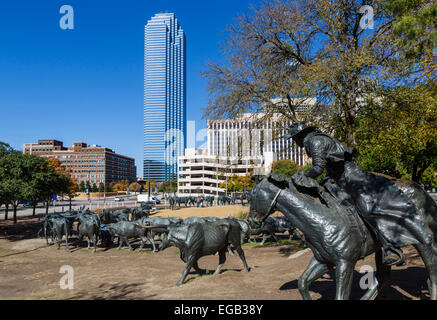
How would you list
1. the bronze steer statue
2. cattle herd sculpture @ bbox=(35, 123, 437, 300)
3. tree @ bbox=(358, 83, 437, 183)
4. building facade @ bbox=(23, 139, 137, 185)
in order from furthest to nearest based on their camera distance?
building facade @ bbox=(23, 139, 137, 185) < tree @ bbox=(358, 83, 437, 183) < the bronze steer statue < cattle herd sculpture @ bbox=(35, 123, 437, 300)

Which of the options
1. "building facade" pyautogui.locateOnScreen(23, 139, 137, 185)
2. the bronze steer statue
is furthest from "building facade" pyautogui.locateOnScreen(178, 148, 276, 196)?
the bronze steer statue

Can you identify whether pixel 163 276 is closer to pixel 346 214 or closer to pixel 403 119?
pixel 346 214

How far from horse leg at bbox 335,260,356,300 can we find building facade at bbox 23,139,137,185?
131840mm

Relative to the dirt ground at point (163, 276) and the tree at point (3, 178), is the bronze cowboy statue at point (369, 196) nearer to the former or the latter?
the dirt ground at point (163, 276)

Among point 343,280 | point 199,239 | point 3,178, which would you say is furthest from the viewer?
point 3,178

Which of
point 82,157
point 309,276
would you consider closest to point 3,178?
point 309,276

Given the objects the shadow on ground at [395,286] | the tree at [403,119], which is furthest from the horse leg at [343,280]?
the tree at [403,119]

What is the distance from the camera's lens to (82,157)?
129125 millimetres

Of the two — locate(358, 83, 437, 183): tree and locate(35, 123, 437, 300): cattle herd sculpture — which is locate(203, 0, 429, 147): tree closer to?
locate(358, 83, 437, 183): tree

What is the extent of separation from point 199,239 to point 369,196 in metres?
5.59

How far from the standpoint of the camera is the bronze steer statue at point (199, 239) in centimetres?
873

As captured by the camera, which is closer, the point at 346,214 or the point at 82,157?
the point at 346,214

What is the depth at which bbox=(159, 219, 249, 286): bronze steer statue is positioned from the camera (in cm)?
873
